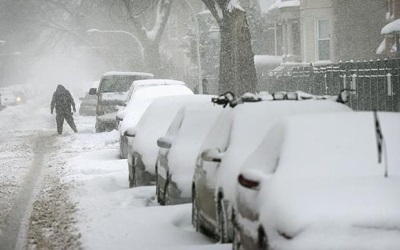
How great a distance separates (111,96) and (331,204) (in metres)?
21.9

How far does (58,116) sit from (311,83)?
937 centimetres

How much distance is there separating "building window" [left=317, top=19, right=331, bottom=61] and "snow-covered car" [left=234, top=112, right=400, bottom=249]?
33.3 metres

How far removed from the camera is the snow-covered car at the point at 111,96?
27547 mm

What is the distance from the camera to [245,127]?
8.31 m

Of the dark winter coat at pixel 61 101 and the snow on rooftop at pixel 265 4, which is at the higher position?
the snow on rooftop at pixel 265 4

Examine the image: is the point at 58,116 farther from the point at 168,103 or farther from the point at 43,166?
the point at 168,103

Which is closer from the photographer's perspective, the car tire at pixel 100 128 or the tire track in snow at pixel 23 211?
the tire track in snow at pixel 23 211

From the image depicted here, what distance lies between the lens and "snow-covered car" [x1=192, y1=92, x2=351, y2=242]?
8.02 m

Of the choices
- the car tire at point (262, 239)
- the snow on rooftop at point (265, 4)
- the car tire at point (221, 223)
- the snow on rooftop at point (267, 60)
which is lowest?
the snow on rooftop at point (267, 60)

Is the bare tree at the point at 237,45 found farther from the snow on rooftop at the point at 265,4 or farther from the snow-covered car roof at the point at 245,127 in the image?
the snow on rooftop at the point at 265,4

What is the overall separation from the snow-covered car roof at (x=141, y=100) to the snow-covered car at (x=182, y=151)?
5941mm

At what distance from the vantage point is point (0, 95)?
5769 cm

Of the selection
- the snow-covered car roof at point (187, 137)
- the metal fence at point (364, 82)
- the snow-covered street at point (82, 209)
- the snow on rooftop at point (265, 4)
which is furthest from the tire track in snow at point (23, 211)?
the snow on rooftop at point (265, 4)

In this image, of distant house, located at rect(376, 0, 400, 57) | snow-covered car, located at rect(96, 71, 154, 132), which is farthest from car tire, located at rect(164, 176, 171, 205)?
distant house, located at rect(376, 0, 400, 57)
